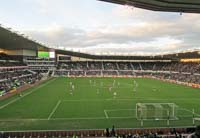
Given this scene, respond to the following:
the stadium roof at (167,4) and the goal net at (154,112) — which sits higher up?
the stadium roof at (167,4)

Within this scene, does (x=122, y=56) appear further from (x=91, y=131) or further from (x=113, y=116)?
(x=91, y=131)

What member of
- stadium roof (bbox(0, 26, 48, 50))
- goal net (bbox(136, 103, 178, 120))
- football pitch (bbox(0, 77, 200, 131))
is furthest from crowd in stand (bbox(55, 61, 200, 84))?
goal net (bbox(136, 103, 178, 120))

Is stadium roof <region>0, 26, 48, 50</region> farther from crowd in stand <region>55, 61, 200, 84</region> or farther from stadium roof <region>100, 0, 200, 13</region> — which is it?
stadium roof <region>100, 0, 200, 13</region>

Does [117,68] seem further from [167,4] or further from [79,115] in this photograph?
[167,4]

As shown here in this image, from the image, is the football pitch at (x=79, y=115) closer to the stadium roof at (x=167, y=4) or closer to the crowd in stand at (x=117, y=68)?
the stadium roof at (x=167, y=4)

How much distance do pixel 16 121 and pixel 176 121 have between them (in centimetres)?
1615

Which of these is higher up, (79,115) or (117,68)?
(117,68)

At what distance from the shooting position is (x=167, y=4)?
14.1m

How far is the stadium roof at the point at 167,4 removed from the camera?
44.2 feet

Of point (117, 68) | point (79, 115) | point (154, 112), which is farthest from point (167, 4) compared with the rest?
point (117, 68)

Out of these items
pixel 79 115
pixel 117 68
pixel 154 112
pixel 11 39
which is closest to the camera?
pixel 154 112

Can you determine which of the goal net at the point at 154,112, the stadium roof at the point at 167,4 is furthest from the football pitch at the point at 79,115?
the stadium roof at the point at 167,4

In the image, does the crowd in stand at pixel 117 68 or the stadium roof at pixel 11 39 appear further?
the crowd in stand at pixel 117 68

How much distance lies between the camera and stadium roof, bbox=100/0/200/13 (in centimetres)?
1347
